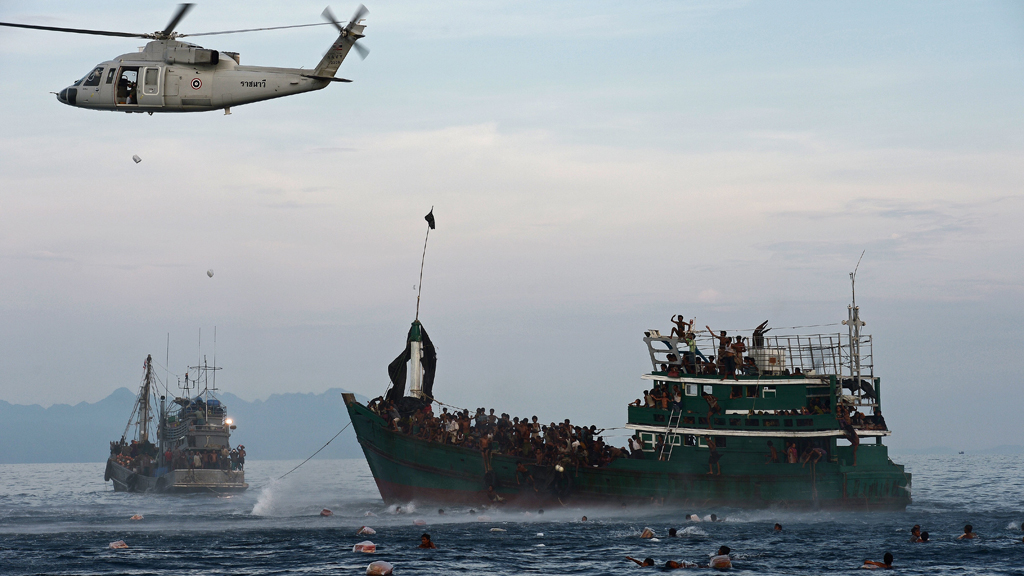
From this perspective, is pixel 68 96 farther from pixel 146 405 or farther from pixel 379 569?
pixel 146 405

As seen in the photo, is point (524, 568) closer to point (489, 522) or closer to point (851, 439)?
point (489, 522)

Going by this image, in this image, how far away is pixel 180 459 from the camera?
231ft

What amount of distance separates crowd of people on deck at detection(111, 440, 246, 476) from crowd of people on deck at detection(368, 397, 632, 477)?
101ft

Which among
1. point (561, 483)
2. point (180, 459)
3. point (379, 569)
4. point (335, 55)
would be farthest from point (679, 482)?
point (180, 459)

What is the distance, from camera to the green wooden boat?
36812 mm

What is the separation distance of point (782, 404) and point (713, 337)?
3.49 metres

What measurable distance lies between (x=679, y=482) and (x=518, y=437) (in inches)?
246

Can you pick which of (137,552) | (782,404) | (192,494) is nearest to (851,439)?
(782,404)

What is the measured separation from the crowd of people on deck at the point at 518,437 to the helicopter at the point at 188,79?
47.5 feet

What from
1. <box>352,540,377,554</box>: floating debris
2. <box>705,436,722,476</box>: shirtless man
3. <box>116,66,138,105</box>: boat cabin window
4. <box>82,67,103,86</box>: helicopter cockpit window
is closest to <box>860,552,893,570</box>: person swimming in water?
<box>705,436,722,476</box>: shirtless man

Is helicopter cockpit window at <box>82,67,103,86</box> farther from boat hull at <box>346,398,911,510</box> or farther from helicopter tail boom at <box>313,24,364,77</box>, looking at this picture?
boat hull at <box>346,398,911,510</box>

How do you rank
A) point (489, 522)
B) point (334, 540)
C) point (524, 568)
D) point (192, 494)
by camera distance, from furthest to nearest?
point (192, 494), point (489, 522), point (334, 540), point (524, 568)

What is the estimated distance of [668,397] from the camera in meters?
38.0

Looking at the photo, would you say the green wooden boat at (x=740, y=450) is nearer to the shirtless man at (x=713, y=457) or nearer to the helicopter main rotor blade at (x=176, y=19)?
the shirtless man at (x=713, y=457)
